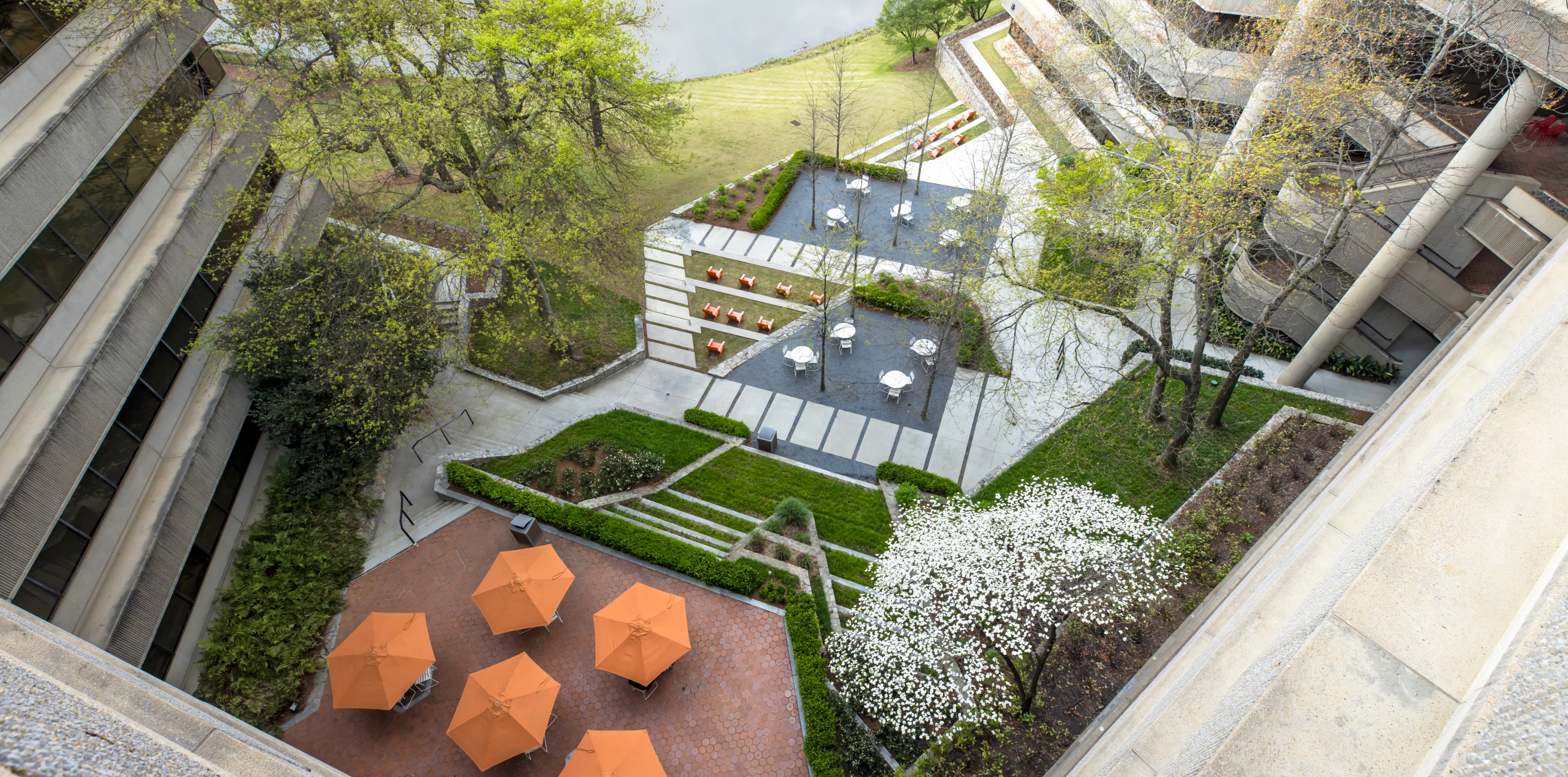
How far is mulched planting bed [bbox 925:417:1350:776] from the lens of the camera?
44.8 feet

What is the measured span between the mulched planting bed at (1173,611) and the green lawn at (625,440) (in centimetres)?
1136

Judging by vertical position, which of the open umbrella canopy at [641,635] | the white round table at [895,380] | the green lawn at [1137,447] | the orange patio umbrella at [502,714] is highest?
the green lawn at [1137,447]

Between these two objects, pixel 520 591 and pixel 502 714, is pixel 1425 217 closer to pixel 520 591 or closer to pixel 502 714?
pixel 520 591

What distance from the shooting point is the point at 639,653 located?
1483 centimetres

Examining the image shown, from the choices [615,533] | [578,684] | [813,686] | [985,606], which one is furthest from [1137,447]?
[578,684]

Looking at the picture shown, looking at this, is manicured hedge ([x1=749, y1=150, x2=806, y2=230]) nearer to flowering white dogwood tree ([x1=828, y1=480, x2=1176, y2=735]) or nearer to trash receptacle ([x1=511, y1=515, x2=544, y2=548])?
trash receptacle ([x1=511, y1=515, x2=544, y2=548])

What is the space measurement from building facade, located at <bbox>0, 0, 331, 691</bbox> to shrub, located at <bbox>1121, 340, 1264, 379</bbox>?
26.1 metres

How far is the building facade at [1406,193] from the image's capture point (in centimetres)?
1605

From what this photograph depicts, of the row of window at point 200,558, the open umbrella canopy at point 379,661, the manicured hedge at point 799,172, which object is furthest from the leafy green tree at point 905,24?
the open umbrella canopy at point 379,661

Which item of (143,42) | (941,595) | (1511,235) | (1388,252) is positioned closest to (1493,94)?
(1511,235)

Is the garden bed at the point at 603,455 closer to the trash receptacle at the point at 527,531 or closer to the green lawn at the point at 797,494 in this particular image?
the green lawn at the point at 797,494

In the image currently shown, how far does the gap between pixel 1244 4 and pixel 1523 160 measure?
10601mm

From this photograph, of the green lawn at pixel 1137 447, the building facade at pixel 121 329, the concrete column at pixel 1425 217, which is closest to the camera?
the building facade at pixel 121 329

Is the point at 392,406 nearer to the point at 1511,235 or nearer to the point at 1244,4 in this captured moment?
the point at 1511,235
